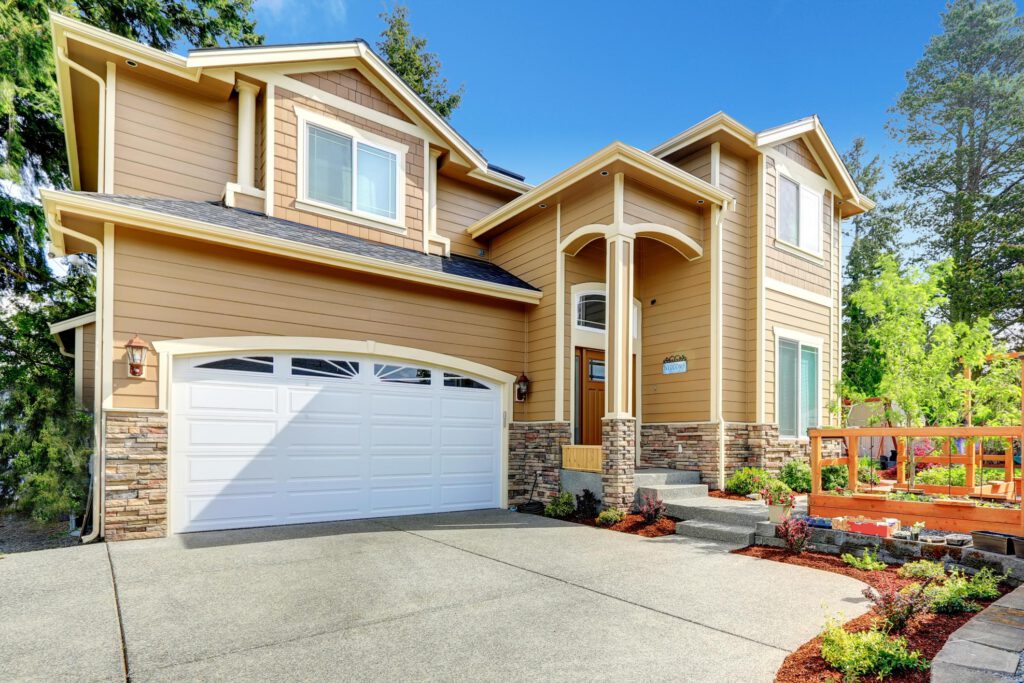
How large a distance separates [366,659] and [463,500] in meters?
5.80

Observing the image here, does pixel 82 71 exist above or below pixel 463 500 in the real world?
above

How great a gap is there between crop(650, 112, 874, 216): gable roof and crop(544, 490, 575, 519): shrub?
20.4ft

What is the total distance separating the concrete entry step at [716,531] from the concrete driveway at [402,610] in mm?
291

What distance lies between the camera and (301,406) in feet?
25.7

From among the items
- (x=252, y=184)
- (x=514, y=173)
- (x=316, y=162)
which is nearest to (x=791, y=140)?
(x=514, y=173)

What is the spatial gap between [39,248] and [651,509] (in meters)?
13.1

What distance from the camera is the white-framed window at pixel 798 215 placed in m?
10.5

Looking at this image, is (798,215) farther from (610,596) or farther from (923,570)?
(610,596)

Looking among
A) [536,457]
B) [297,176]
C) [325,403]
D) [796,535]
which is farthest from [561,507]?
[297,176]

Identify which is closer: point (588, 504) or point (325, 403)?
point (325, 403)

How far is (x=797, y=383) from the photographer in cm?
1041

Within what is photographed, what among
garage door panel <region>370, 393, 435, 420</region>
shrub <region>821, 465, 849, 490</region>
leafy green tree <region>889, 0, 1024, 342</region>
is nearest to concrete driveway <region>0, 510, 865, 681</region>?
garage door panel <region>370, 393, 435, 420</region>

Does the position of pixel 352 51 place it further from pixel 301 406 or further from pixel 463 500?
pixel 463 500

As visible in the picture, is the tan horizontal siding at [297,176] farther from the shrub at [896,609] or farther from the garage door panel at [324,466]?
the shrub at [896,609]
